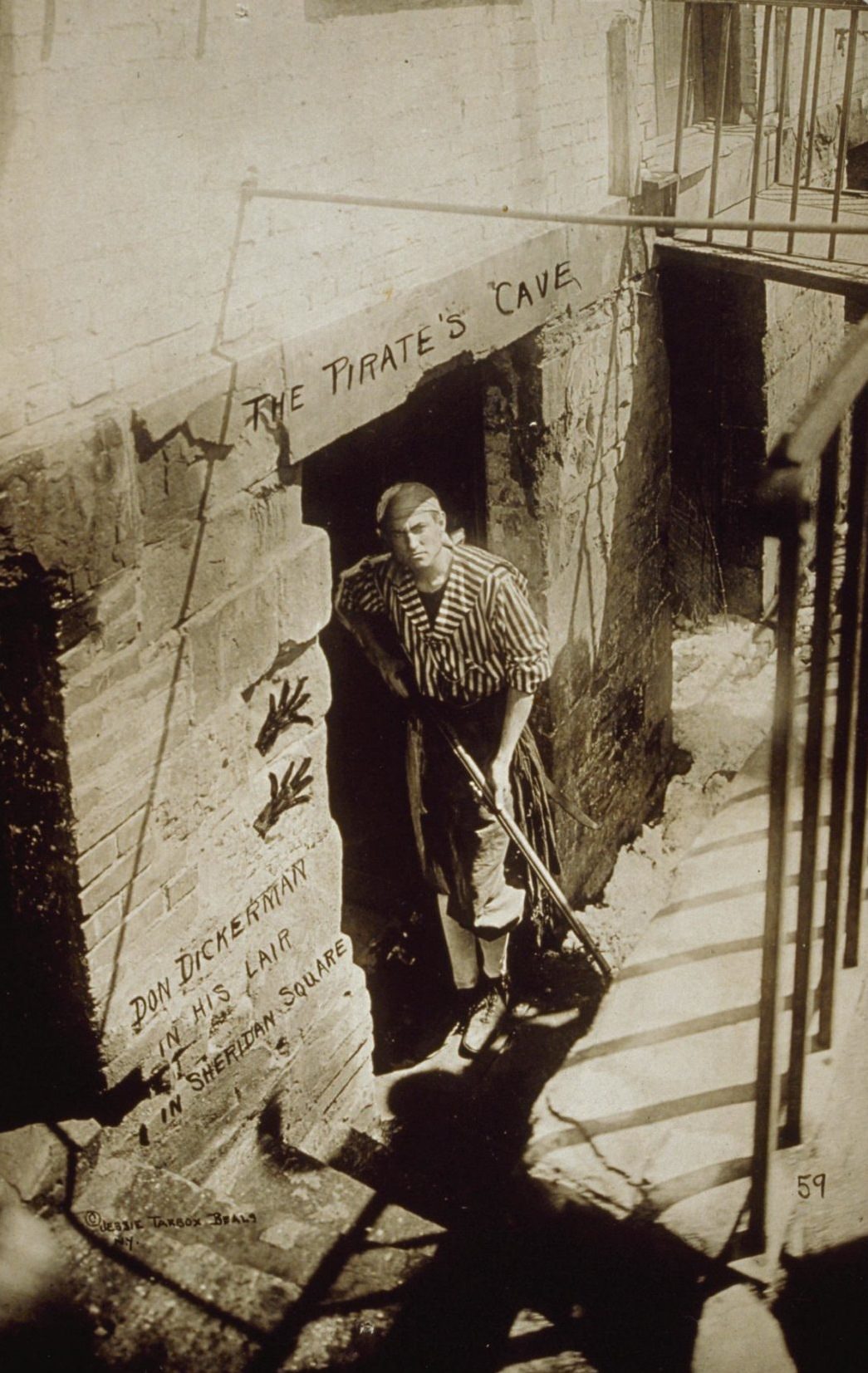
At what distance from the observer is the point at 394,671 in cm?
478

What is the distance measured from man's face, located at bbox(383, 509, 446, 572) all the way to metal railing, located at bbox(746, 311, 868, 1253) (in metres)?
1.99

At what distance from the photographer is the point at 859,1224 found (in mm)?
2209

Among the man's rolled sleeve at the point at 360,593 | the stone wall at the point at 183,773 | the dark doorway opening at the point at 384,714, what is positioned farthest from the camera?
the dark doorway opening at the point at 384,714

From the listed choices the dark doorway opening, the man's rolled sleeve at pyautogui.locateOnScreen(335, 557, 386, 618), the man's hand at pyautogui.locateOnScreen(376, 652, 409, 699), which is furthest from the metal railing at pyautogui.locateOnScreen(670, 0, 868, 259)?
the man's hand at pyautogui.locateOnScreen(376, 652, 409, 699)

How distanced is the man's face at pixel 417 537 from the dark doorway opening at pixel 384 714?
80 centimetres

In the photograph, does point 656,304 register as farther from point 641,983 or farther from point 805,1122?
point 805,1122

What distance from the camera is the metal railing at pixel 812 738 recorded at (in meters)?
1.78

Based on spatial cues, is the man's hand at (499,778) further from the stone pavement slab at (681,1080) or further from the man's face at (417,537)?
the stone pavement slab at (681,1080)

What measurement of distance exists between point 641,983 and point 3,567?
1729mm

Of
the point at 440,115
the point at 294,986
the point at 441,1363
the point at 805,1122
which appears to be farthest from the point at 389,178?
the point at 441,1363

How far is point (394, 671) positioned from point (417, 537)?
719 millimetres

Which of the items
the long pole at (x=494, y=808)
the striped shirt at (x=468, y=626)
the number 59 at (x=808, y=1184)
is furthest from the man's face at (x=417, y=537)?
the number 59 at (x=808, y=1184)

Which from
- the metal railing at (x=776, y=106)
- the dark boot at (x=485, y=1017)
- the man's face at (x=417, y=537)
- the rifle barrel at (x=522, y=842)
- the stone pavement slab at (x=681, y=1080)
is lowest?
the dark boot at (x=485, y=1017)

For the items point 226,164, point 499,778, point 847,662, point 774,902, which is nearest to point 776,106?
point 499,778
